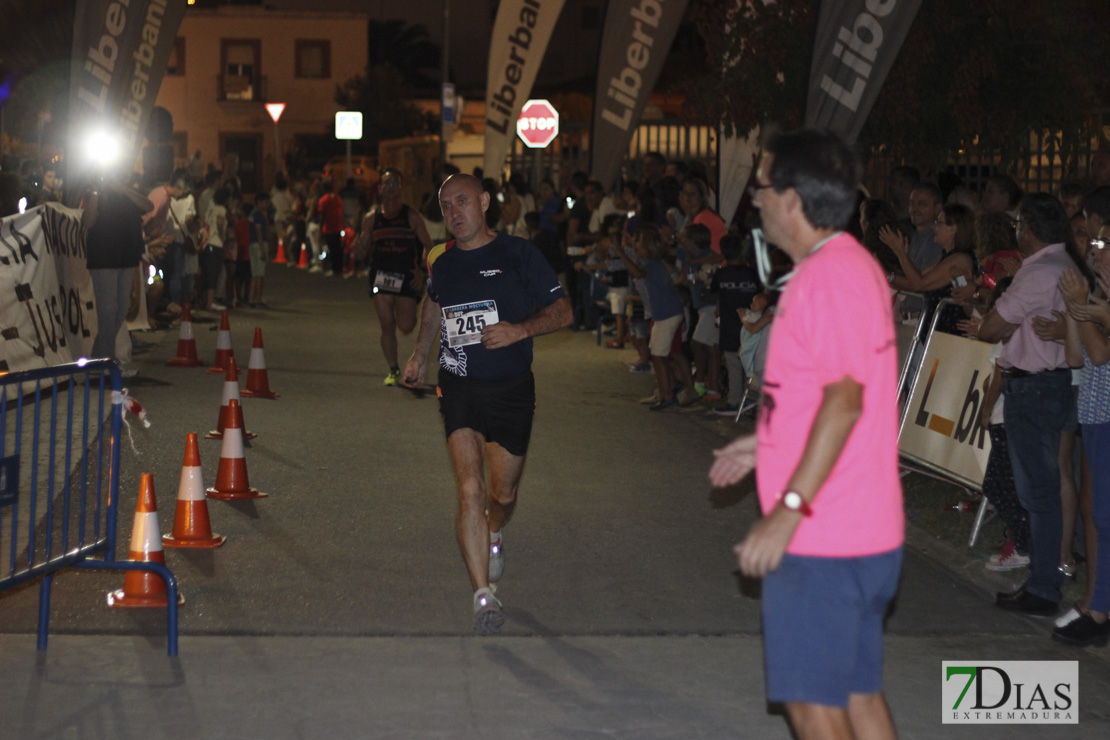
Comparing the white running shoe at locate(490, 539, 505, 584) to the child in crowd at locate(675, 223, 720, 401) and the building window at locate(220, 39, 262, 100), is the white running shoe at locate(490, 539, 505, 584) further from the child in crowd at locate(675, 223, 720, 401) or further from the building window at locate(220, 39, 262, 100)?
the building window at locate(220, 39, 262, 100)

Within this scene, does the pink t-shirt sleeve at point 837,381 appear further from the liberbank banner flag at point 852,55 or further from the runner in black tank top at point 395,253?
the runner in black tank top at point 395,253

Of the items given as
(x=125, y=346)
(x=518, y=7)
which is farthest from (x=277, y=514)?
(x=518, y=7)

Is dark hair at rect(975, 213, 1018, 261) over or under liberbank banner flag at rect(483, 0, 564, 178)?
under

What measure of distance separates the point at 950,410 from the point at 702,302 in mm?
5245

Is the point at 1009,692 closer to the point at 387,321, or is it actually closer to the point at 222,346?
the point at 387,321

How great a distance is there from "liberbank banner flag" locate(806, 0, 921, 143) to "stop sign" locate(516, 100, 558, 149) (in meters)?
14.2

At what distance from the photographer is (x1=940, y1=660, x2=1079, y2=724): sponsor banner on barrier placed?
5.21 m

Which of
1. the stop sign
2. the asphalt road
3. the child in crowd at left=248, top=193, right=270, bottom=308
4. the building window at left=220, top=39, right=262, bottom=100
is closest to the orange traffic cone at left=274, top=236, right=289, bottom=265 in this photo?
the child in crowd at left=248, top=193, right=270, bottom=308

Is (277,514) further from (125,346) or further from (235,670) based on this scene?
(125,346)

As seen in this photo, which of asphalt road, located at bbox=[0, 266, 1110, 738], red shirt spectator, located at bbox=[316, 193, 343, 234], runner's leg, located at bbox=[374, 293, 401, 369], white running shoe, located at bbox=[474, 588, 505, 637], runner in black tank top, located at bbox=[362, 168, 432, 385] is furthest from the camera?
red shirt spectator, located at bbox=[316, 193, 343, 234]

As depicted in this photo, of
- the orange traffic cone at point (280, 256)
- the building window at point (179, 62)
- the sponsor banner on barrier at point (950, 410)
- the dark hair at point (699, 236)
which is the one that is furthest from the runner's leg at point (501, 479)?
the building window at point (179, 62)

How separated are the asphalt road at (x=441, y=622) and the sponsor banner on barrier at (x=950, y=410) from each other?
0.56m

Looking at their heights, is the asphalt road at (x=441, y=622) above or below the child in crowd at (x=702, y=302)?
below

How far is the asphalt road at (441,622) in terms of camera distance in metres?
5.07
